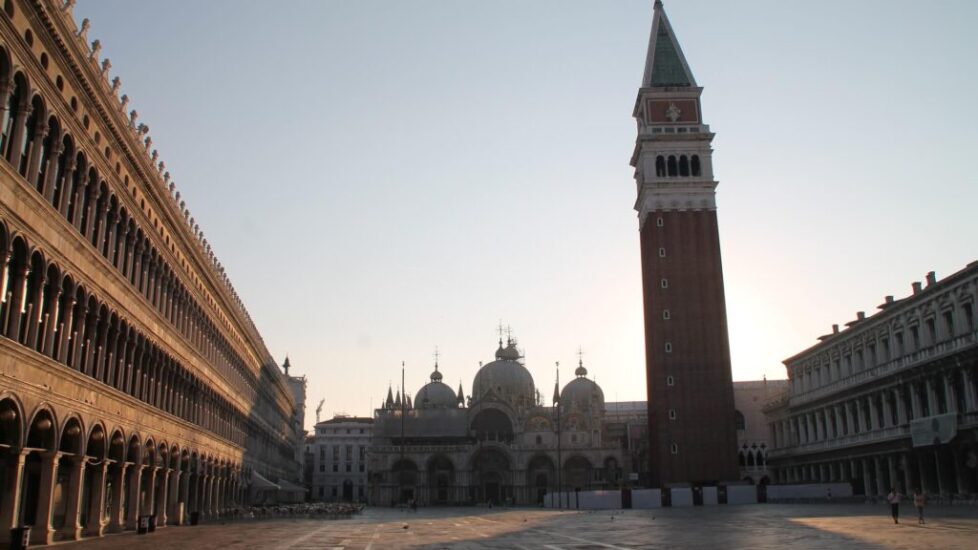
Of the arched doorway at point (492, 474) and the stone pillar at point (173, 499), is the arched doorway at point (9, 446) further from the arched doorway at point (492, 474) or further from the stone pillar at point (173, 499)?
the arched doorway at point (492, 474)

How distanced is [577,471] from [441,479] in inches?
648

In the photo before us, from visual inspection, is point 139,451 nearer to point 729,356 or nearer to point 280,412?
point 729,356

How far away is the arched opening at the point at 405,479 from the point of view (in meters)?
101

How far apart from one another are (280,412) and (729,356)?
47917 mm

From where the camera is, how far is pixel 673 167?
79500 mm

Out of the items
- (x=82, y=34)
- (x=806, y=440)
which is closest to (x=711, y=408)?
(x=806, y=440)

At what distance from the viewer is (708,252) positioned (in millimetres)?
76688

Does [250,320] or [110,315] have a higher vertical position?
[250,320]

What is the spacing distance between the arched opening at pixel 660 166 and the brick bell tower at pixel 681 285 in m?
0.09

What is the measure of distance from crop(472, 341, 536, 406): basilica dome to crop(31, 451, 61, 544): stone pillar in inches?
3482

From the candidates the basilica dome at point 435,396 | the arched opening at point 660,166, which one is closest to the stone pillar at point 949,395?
the arched opening at point 660,166

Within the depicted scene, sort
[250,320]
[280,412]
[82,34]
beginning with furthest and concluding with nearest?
[280,412] < [250,320] < [82,34]

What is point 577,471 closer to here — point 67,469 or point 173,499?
point 173,499

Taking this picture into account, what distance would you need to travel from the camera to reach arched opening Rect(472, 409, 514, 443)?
105125 mm
